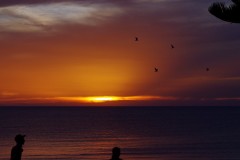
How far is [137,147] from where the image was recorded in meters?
64.1

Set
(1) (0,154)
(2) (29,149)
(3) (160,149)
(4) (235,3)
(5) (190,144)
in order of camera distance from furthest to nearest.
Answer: (5) (190,144) → (3) (160,149) → (2) (29,149) → (1) (0,154) → (4) (235,3)

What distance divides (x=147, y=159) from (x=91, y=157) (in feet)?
17.5

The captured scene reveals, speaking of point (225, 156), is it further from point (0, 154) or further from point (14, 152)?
point (14, 152)

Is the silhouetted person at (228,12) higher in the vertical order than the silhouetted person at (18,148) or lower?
higher

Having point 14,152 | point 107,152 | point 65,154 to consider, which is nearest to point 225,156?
point 107,152

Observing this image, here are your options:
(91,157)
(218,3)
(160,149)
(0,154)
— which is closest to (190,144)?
(160,149)

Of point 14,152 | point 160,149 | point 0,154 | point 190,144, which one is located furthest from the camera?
point 190,144

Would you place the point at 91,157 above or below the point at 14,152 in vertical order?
below

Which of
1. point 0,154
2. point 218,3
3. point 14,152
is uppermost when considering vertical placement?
point 218,3

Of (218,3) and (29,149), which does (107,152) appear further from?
(218,3)

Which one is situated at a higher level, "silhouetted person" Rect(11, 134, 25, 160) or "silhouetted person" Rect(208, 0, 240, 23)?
"silhouetted person" Rect(208, 0, 240, 23)

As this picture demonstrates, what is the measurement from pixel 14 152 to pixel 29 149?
45.3 meters

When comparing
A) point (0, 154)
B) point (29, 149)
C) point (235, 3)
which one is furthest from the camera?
point (29, 149)

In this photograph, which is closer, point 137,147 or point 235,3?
point 235,3
